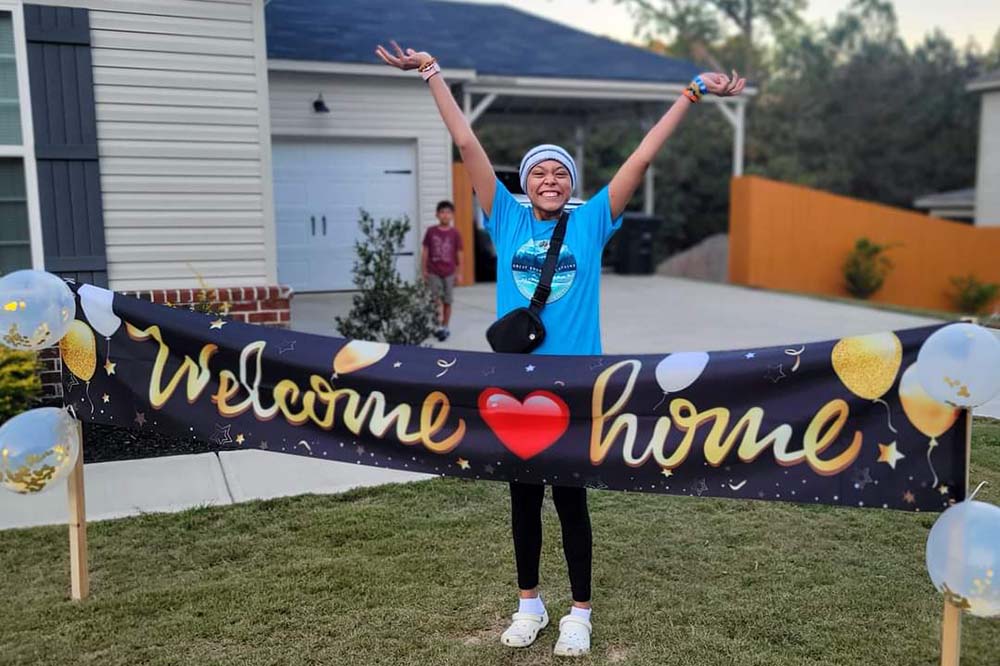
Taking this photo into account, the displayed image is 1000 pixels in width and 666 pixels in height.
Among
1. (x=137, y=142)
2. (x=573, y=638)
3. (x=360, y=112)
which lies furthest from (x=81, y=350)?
(x=360, y=112)

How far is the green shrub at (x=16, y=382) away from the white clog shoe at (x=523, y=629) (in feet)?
12.4

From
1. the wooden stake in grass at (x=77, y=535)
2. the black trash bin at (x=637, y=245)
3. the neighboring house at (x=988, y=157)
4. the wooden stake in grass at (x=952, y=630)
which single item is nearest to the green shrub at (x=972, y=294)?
the neighboring house at (x=988, y=157)

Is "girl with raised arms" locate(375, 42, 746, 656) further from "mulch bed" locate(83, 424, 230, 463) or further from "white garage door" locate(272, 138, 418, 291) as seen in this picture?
"white garage door" locate(272, 138, 418, 291)

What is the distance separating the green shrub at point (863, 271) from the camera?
16.0 meters

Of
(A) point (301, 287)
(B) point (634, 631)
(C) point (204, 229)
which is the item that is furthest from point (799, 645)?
(A) point (301, 287)

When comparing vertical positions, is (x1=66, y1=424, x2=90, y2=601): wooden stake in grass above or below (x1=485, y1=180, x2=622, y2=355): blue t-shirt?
below

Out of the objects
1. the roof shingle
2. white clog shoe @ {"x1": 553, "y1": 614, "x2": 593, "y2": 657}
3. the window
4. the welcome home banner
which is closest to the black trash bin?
the roof shingle

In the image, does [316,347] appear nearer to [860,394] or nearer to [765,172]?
[860,394]

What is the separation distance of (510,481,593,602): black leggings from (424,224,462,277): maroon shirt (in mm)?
6464

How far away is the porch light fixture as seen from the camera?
1223 cm

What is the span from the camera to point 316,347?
3.41m

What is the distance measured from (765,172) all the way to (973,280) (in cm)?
1248

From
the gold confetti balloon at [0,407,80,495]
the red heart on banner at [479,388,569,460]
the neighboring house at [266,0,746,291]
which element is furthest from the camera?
the neighboring house at [266,0,746,291]

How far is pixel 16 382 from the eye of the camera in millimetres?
5555
